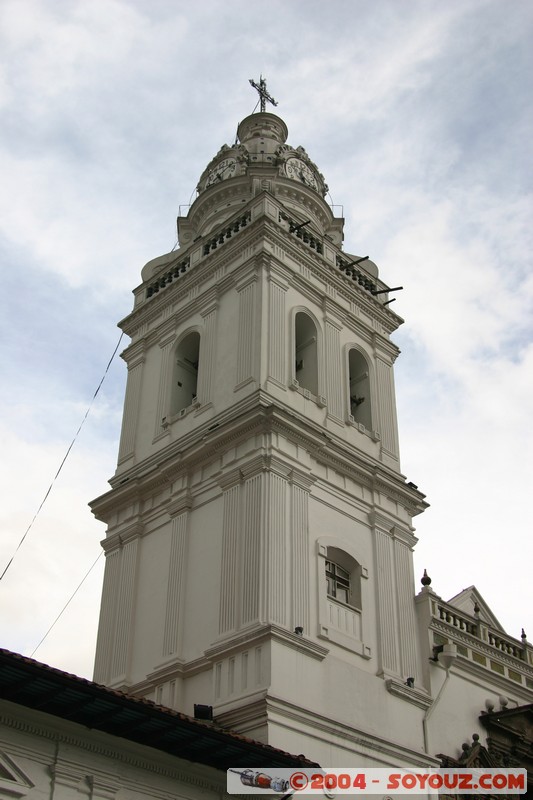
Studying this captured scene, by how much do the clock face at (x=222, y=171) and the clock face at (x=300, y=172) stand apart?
1542 millimetres

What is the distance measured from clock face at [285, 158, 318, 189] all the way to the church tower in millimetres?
1246

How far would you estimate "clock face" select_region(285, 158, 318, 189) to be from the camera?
2879 cm

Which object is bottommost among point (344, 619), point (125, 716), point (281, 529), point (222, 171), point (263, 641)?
point (125, 716)

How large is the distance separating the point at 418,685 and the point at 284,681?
431 centimetres

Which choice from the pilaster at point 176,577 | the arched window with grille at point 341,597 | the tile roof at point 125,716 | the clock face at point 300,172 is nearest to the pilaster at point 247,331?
the pilaster at point 176,577

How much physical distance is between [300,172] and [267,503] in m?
12.6

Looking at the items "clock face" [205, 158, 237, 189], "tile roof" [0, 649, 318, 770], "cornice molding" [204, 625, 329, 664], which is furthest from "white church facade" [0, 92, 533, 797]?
"tile roof" [0, 649, 318, 770]

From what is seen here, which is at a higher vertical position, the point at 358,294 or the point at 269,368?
the point at 358,294

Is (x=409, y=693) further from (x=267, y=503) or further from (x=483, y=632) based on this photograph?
(x=267, y=503)

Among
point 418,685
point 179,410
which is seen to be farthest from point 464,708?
point 179,410

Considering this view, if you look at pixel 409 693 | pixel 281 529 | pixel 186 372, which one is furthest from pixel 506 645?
pixel 186 372

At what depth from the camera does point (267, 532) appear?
19344 mm

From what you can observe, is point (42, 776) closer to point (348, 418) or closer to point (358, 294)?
point (348, 418)

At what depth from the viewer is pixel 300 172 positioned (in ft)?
95.6
